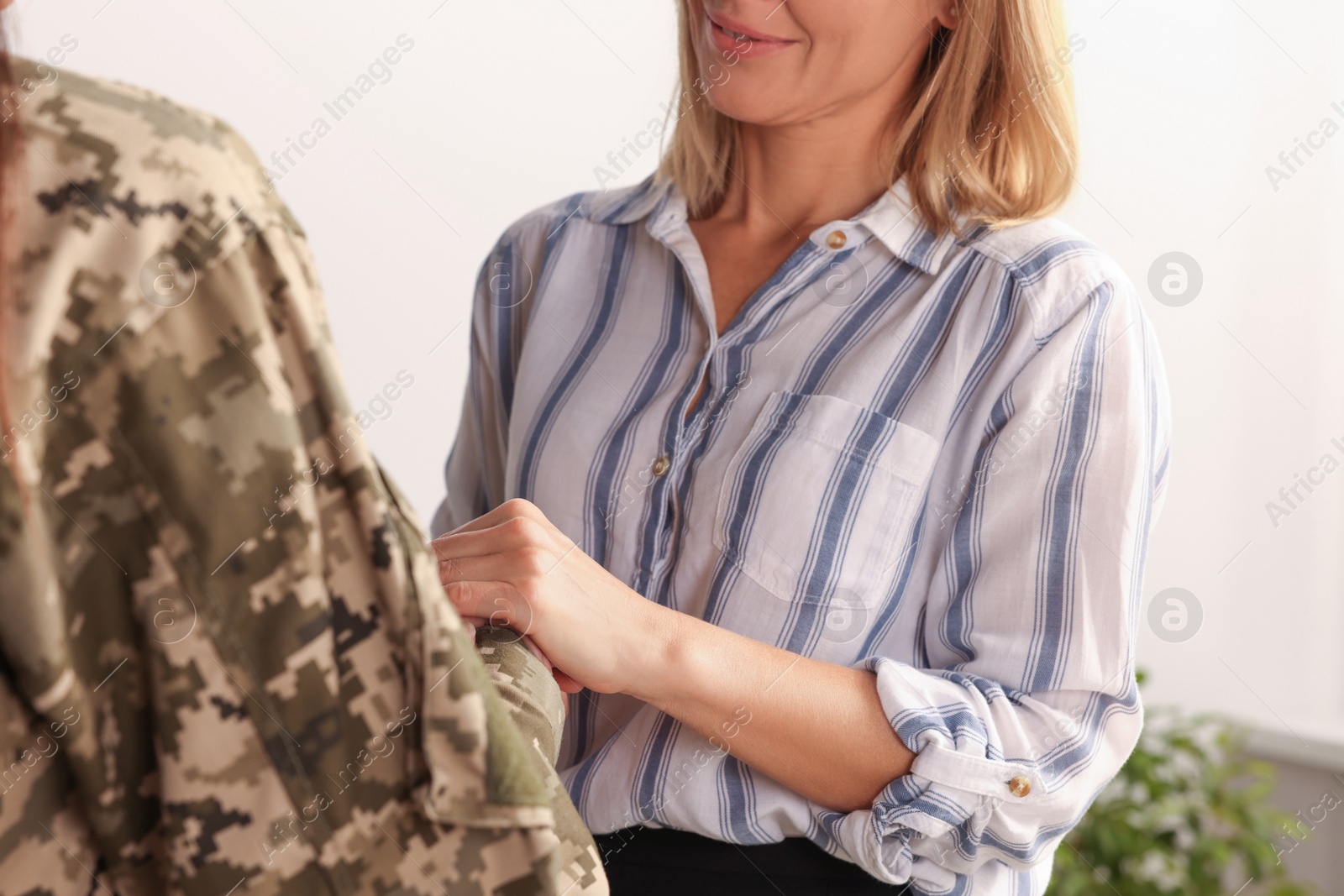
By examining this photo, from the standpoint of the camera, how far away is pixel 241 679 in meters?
0.37

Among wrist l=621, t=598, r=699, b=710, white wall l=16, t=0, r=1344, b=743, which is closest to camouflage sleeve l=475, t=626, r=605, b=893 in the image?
wrist l=621, t=598, r=699, b=710

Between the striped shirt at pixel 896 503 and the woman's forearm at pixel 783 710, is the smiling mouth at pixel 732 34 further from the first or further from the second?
the woman's forearm at pixel 783 710

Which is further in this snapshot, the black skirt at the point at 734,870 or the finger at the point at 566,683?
the black skirt at the point at 734,870

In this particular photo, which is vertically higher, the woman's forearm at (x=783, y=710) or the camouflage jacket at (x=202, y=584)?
the camouflage jacket at (x=202, y=584)

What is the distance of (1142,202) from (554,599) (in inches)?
65.7

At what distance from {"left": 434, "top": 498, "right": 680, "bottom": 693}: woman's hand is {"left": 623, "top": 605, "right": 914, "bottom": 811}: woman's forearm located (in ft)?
0.07

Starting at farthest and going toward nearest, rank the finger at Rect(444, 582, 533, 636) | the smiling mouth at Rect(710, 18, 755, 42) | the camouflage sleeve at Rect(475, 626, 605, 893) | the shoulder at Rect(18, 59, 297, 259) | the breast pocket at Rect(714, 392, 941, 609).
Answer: the smiling mouth at Rect(710, 18, 755, 42)
the breast pocket at Rect(714, 392, 941, 609)
the finger at Rect(444, 582, 533, 636)
the camouflage sleeve at Rect(475, 626, 605, 893)
the shoulder at Rect(18, 59, 297, 259)

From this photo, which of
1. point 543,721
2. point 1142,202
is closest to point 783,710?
point 543,721

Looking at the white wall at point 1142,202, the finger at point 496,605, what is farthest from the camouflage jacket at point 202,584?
the white wall at point 1142,202

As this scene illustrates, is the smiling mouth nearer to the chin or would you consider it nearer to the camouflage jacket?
the chin

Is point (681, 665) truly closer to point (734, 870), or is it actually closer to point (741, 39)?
point (734, 870)

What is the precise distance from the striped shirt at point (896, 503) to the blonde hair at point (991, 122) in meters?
0.04

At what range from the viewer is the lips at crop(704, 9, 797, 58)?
1016 millimetres

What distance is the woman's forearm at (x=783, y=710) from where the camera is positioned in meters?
0.82
